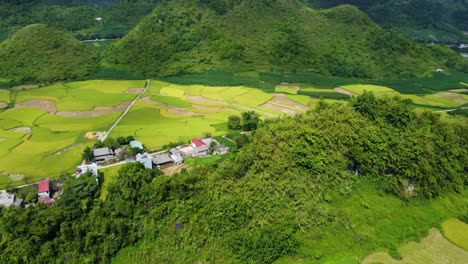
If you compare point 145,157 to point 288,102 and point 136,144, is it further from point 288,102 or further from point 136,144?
point 288,102

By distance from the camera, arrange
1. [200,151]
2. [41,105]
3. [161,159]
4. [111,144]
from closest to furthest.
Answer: [161,159], [111,144], [200,151], [41,105]

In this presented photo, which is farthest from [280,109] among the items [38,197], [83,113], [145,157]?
[38,197]

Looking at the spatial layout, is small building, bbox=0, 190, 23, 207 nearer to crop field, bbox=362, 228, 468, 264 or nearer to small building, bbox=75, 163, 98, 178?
small building, bbox=75, 163, 98, 178

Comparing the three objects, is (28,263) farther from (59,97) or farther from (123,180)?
(59,97)

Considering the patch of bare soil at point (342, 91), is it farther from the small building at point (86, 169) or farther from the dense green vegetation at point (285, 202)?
the small building at point (86, 169)

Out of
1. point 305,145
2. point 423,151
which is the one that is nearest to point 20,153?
point 305,145
